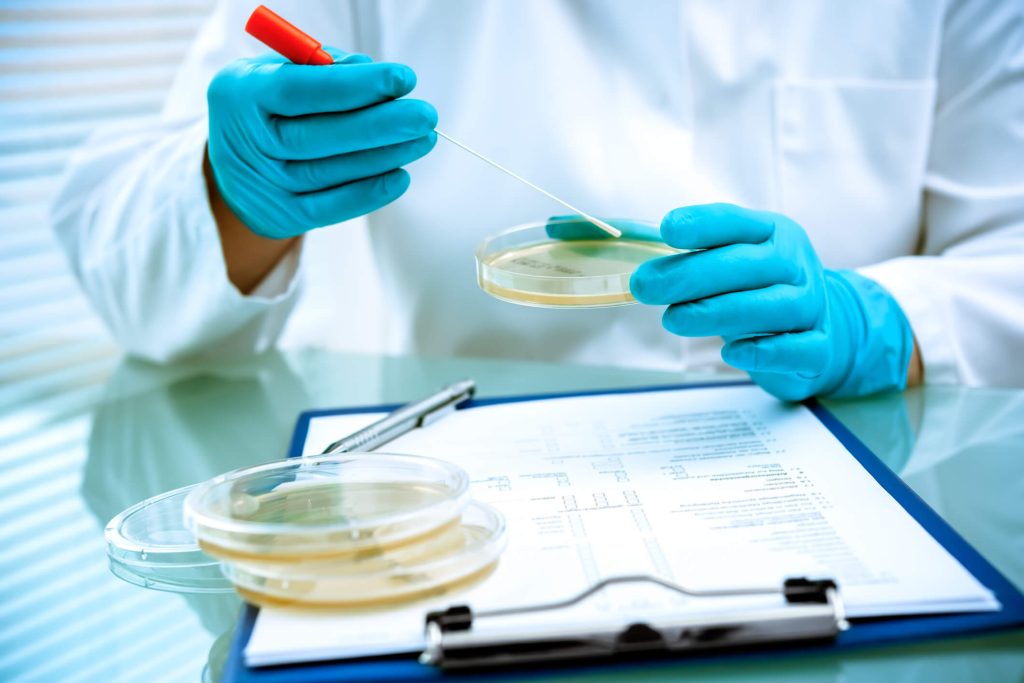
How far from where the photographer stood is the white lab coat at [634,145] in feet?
4.10

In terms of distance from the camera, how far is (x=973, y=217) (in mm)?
1302

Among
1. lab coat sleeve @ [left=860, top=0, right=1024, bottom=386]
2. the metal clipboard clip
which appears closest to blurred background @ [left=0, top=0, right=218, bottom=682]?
the metal clipboard clip

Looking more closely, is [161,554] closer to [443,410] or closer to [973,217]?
[443,410]

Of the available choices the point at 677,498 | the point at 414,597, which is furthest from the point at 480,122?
the point at 414,597

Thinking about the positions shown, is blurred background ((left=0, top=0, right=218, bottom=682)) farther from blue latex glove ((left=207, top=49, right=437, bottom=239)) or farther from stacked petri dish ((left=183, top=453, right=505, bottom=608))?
blue latex glove ((left=207, top=49, right=437, bottom=239))

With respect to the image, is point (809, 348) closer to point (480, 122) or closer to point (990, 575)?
point (990, 575)

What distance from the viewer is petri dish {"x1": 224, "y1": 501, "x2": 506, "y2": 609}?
→ 0.59 meters

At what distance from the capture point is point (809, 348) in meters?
0.91

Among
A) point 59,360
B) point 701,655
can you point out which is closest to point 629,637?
point 701,655

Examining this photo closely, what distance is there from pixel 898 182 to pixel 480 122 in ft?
2.08

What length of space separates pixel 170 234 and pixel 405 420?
505 millimetres

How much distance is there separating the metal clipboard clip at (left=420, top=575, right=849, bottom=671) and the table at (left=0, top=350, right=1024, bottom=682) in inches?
0.8

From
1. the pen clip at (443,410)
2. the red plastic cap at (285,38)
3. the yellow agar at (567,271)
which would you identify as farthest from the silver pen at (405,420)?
the red plastic cap at (285,38)

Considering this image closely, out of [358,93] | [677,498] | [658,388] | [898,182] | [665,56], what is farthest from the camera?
[898,182]
